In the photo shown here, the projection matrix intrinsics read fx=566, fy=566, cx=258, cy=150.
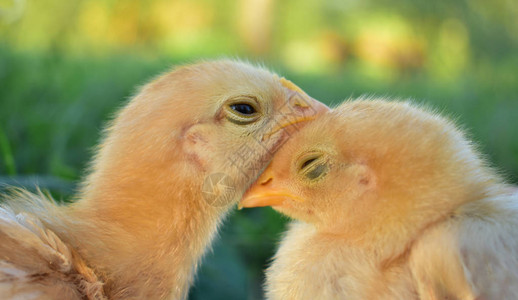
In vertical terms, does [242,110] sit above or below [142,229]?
above

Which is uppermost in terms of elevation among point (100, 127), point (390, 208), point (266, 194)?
point (390, 208)

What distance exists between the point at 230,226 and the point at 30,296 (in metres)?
1.83

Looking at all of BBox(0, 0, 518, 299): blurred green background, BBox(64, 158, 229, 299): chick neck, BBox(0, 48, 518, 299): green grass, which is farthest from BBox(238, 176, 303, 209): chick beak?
BBox(0, 48, 518, 299): green grass

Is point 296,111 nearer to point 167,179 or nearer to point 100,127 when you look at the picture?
point 167,179

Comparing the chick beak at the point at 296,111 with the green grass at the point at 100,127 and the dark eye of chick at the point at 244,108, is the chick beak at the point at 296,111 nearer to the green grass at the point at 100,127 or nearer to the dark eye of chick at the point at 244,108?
the dark eye of chick at the point at 244,108

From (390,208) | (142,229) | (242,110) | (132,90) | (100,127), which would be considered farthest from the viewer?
(132,90)

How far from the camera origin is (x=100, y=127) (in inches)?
149

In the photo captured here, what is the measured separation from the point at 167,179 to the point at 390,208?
26.9 inches

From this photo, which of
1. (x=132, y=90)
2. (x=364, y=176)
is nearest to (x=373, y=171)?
(x=364, y=176)

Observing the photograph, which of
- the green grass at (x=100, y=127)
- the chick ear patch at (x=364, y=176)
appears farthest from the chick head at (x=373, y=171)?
the green grass at (x=100, y=127)

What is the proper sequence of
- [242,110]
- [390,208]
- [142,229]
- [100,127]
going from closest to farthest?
[390,208], [142,229], [242,110], [100,127]

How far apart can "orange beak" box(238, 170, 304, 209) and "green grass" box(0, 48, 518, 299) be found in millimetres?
648

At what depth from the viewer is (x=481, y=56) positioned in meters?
5.93

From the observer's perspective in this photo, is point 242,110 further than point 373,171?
Yes
